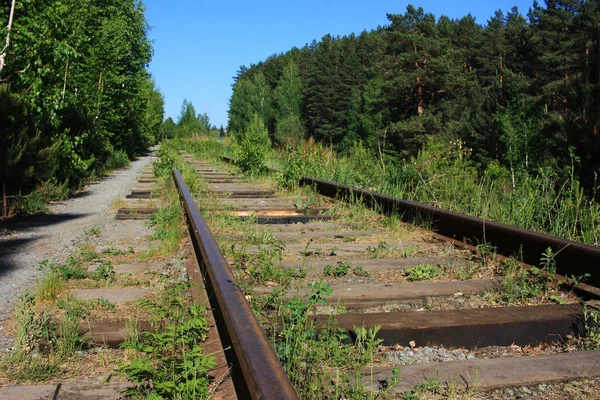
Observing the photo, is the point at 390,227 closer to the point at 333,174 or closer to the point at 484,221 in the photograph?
the point at 484,221

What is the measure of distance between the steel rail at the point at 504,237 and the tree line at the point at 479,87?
3391 millimetres

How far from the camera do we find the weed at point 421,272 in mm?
3502

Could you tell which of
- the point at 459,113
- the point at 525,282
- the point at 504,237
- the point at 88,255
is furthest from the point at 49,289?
the point at 459,113

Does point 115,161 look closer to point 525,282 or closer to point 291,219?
point 291,219

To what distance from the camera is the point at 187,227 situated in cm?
529

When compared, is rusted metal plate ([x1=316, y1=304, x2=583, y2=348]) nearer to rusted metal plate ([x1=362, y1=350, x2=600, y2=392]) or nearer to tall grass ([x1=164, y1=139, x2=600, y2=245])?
rusted metal plate ([x1=362, y1=350, x2=600, y2=392])

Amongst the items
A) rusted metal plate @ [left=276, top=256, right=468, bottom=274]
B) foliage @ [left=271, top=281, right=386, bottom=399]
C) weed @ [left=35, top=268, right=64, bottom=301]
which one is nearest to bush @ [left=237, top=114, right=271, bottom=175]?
rusted metal plate @ [left=276, top=256, right=468, bottom=274]

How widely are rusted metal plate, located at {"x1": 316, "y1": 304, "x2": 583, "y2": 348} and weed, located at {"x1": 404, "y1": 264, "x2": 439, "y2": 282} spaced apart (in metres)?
0.84

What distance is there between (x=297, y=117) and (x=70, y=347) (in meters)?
81.5

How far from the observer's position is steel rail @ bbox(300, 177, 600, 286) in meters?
3.21

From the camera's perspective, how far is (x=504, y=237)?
3973 millimetres

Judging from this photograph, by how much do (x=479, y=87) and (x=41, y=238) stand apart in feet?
154

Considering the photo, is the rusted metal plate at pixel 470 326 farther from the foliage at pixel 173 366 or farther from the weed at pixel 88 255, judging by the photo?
the weed at pixel 88 255

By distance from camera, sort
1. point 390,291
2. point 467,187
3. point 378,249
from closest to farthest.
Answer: point 390,291
point 378,249
point 467,187
